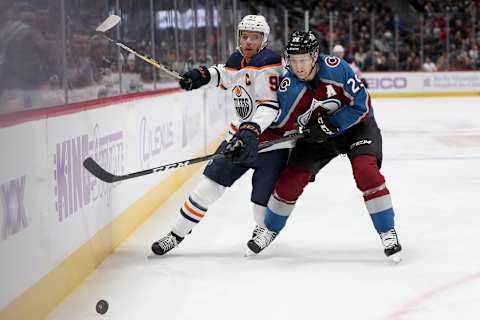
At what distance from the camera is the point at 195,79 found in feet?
12.8

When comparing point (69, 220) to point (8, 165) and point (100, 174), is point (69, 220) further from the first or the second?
point (8, 165)

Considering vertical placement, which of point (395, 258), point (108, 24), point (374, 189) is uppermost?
point (108, 24)

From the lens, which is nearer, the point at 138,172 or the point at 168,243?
the point at 138,172

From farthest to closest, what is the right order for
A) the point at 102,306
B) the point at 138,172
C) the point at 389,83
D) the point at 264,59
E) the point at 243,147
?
the point at 389,83 < the point at 264,59 < the point at 138,172 < the point at 243,147 < the point at 102,306

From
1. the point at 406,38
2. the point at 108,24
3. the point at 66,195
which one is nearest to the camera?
the point at 66,195

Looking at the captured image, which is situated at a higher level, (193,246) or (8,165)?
(8,165)

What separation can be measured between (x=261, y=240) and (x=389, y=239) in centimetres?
58

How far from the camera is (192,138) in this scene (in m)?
6.69

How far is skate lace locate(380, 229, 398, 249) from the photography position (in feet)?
11.6

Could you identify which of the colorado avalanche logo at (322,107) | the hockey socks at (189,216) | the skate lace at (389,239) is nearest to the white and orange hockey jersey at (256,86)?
the colorado avalanche logo at (322,107)

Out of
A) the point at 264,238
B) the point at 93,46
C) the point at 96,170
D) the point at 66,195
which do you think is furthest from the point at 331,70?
the point at 93,46

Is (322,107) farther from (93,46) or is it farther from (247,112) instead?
(93,46)

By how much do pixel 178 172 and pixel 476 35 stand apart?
12.5 metres

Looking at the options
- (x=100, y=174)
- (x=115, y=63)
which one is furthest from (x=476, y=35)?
(x=100, y=174)
